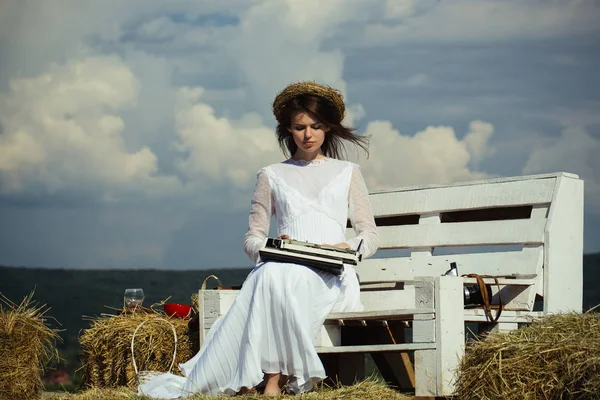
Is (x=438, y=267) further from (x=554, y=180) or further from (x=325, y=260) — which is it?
(x=325, y=260)

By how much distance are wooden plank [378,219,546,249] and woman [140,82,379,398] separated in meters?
0.72

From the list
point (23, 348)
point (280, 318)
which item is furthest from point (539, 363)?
point (23, 348)

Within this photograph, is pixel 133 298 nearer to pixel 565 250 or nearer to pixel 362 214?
pixel 362 214

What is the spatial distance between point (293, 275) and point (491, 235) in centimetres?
156

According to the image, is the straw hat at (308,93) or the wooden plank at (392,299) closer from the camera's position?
the straw hat at (308,93)

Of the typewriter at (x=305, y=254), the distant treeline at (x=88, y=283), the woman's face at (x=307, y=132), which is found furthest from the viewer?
the distant treeline at (x=88, y=283)

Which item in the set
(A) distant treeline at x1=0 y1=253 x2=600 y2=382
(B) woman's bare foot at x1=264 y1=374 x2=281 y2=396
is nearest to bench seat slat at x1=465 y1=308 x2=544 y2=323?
(B) woman's bare foot at x1=264 y1=374 x2=281 y2=396

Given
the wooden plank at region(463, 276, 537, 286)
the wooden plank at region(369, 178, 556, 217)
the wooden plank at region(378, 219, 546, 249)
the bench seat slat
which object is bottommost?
the bench seat slat

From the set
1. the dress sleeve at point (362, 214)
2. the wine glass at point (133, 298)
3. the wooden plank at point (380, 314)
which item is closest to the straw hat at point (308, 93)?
the dress sleeve at point (362, 214)

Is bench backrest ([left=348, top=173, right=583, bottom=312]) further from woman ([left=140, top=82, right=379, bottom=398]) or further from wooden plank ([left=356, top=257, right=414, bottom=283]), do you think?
woman ([left=140, top=82, right=379, bottom=398])

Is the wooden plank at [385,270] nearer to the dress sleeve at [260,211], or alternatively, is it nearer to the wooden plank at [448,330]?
the dress sleeve at [260,211]

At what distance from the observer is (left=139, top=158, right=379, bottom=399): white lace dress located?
4.61 meters

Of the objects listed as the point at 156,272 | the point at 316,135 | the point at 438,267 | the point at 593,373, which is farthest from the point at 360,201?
the point at 156,272

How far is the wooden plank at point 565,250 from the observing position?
5383 millimetres
